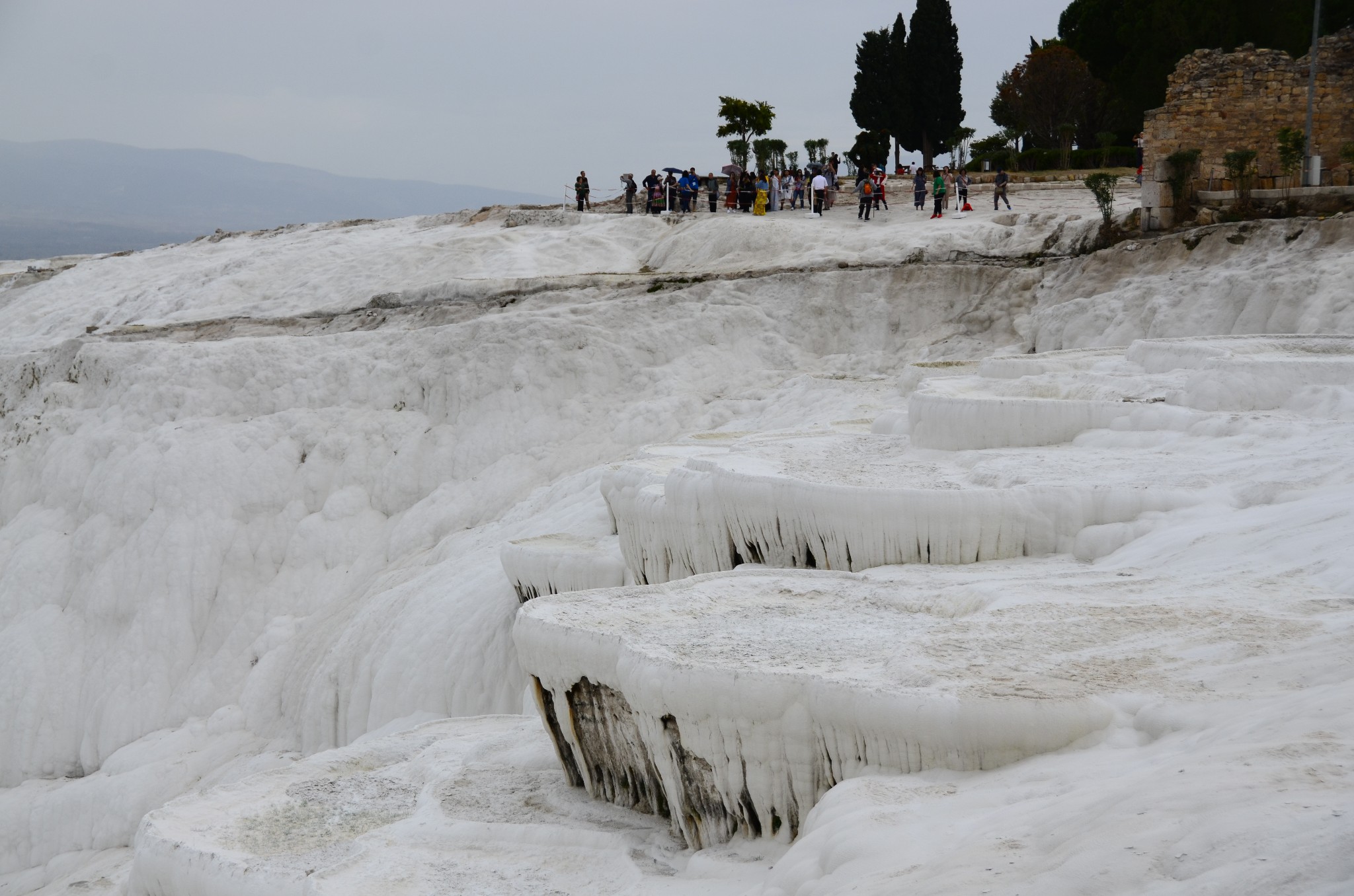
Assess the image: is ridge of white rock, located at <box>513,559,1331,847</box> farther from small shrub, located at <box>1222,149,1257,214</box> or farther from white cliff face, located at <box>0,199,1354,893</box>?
small shrub, located at <box>1222,149,1257,214</box>

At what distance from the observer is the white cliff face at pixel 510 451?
7852 millimetres

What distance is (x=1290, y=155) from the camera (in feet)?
45.5

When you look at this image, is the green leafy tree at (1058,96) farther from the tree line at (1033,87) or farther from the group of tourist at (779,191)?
the group of tourist at (779,191)

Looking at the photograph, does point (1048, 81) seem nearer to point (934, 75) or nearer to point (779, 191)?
point (934, 75)

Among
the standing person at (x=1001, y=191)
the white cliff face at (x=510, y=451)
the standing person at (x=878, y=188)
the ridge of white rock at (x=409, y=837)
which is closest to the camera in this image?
the ridge of white rock at (x=409, y=837)

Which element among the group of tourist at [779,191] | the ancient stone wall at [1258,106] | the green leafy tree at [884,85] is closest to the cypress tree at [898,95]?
the green leafy tree at [884,85]

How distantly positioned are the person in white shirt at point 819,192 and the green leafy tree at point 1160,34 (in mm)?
6762

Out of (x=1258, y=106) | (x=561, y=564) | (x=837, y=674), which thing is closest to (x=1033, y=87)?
(x=1258, y=106)

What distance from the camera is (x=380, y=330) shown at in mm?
17641

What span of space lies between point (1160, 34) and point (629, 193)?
1265 centimetres

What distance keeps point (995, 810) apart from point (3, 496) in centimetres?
1659

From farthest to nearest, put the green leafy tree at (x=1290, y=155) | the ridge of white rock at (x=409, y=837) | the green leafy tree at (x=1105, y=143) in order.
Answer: the green leafy tree at (x=1105, y=143) → the green leafy tree at (x=1290, y=155) → the ridge of white rock at (x=409, y=837)

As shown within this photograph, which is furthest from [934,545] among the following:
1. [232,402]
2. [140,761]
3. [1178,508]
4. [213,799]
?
[232,402]

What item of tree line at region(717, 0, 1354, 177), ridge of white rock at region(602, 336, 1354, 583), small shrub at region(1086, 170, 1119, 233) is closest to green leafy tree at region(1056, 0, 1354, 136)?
tree line at region(717, 0, 1354, 177)
